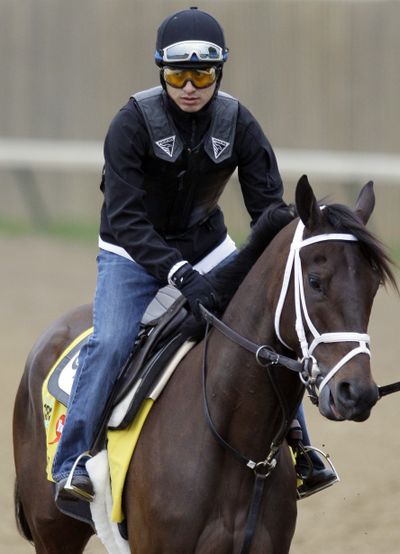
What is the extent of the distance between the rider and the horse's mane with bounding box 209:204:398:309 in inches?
3.0

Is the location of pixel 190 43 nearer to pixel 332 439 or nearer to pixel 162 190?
pixel 162 190

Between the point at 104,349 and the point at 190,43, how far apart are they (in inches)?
53.6

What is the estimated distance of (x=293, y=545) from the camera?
7.50 m

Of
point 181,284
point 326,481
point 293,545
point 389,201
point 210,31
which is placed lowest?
point 389,201

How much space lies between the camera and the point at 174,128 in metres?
5.36

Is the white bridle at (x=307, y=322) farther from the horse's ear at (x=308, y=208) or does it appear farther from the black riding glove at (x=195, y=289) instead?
the black riding glove at (x=195, y=289)

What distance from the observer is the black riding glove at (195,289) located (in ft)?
16.5

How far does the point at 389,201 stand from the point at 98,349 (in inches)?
413

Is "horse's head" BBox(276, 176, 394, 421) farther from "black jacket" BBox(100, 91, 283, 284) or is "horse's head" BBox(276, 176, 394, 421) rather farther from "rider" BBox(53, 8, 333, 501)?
"black jacket" BBox(100, 91, 283, 284)

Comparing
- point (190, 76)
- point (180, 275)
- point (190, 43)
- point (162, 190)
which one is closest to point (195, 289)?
point (180, 275)

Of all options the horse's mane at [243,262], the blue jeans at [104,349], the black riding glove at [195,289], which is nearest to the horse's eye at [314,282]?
the horse's mane at [243,262]

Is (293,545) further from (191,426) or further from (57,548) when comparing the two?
(191,426)

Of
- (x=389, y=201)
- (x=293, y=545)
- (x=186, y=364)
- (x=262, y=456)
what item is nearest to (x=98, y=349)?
(x=186, y=364)

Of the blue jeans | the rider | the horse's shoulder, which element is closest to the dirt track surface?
the horse's shoulder
